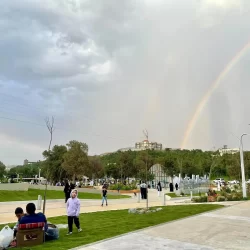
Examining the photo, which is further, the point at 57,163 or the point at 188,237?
the point at 57,163

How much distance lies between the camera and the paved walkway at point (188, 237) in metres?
7.54

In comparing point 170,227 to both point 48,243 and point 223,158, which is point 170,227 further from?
point 223,158

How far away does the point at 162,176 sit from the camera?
223 ft

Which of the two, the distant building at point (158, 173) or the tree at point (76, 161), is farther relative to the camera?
the distant building at point (158, 173)

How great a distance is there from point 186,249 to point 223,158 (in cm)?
7420

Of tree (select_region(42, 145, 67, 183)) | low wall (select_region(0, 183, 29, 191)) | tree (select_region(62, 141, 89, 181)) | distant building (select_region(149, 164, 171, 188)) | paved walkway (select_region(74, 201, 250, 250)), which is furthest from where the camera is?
distant building (select_region(149, 164, 171, 188))

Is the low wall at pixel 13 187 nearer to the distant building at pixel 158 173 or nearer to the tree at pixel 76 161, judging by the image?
the tree at pixel 76 161

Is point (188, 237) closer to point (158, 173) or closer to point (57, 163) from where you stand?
point (57, 163)

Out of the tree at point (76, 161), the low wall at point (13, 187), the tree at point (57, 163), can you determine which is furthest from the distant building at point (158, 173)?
the low wall at point (13, 187)

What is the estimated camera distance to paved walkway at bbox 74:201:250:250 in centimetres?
754

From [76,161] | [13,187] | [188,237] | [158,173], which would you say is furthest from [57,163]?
[188,237]

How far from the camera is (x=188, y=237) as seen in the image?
8.77 m

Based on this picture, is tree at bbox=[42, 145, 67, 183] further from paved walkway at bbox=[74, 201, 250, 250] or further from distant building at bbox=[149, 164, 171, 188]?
paved walkway at bbox=[74, 201, 250, 250]

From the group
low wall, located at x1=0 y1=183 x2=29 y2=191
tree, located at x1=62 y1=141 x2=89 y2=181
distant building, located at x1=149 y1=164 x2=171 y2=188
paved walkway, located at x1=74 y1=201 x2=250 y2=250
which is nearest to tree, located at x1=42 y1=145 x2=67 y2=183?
tree, located at x1=62 y1=141 x2=89 y2=181
